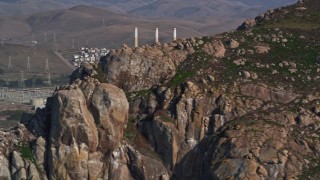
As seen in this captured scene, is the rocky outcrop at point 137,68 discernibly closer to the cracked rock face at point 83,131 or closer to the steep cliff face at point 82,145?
the steep cliff face at point 82,145

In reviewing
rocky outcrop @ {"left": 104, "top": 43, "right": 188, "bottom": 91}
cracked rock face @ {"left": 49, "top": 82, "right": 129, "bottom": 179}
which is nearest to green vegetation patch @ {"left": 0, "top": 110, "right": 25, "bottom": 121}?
rocky outcrop @ {"left": 104, "top": 43, "right": 188, "bottom": 91}

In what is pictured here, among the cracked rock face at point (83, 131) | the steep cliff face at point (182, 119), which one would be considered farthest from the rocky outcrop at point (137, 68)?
the cracked rock face at point (83, 131)

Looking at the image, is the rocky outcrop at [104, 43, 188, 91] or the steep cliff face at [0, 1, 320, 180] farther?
the rocky outcrop at [104, 43, 188, 91]

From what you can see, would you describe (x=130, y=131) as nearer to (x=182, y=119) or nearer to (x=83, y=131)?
(x=182, y=119)

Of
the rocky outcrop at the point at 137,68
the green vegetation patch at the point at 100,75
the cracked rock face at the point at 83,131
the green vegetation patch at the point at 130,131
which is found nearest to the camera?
the cracked rock face at the point at 83,131

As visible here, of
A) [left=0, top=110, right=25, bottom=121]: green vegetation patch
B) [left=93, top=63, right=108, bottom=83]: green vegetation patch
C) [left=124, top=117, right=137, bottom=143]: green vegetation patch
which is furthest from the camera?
[left=0, top=110, right=25, bottom=121]: green vegetation patch

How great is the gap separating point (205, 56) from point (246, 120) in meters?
7.88

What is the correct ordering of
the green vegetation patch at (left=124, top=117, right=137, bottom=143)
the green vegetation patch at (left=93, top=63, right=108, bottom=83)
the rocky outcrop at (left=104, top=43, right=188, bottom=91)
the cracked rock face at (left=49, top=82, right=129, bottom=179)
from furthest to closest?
1. the rocky outcrop at (left=104, top=43, right=188, bottom=91)
2. the green vegetation patch at (left=93, top=63, right=108, bottom=83)
3. the green vegetation patch at (left=124, top=117, right=137, bottom=143)
4. the cracked rock face at (left=49, top=82, right=129, bottom=179)

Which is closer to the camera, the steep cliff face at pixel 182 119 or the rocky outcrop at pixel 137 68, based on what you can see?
the steep cliff face at pixel 182 119

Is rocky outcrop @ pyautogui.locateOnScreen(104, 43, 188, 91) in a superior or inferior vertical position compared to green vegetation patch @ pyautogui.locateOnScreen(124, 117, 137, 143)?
superior

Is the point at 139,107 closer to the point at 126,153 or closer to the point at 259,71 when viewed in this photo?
the point at 126,153

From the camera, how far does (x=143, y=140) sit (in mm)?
50375

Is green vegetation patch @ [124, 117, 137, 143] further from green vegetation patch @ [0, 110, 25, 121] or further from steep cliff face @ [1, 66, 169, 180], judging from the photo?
green vegetation patch @ [0, 110, 25, 121]

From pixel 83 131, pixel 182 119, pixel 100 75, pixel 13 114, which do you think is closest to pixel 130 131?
pixel 182 119
